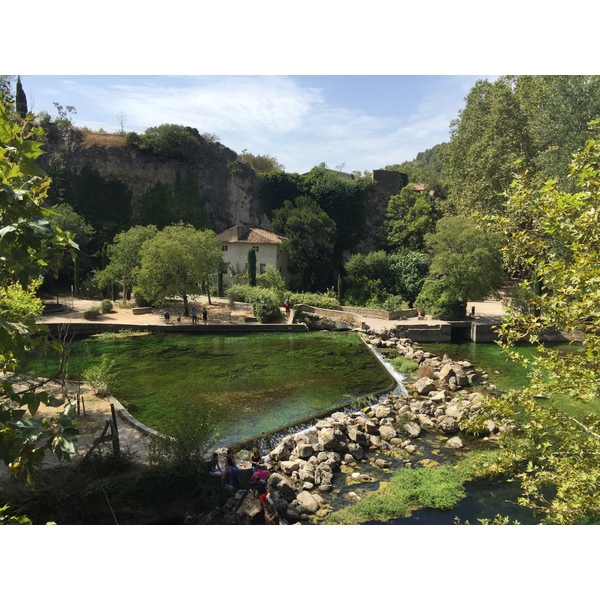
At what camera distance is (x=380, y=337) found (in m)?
22.5

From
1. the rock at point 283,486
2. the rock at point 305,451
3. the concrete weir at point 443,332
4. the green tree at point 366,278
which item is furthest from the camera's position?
the green tree at point 366,278

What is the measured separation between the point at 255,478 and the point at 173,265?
61.4 feet

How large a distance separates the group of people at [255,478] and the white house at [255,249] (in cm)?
2562

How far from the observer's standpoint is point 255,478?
8.35m

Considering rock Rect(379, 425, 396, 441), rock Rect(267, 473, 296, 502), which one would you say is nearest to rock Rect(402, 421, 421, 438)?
rock Rect(379, 425, 396, 441)

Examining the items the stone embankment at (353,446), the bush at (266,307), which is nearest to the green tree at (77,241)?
the bush at (266,307)

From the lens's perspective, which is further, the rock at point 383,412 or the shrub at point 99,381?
the shrub at point 99,381

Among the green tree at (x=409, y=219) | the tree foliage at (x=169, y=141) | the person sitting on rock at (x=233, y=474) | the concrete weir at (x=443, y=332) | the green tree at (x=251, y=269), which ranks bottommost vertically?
the person sitting on rock at (x=233, y=474)

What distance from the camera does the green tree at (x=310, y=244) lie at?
34656mm

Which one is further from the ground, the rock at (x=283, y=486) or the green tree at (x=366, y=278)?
the green tree at (x=366, y=278)

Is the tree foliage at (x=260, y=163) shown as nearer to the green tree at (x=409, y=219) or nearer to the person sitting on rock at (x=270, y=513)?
the green tree at (x=409, y=219)

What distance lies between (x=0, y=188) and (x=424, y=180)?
160 feet

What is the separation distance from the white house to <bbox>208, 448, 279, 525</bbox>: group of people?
84.1ft

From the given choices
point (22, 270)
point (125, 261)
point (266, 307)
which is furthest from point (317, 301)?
point (22, 270)
